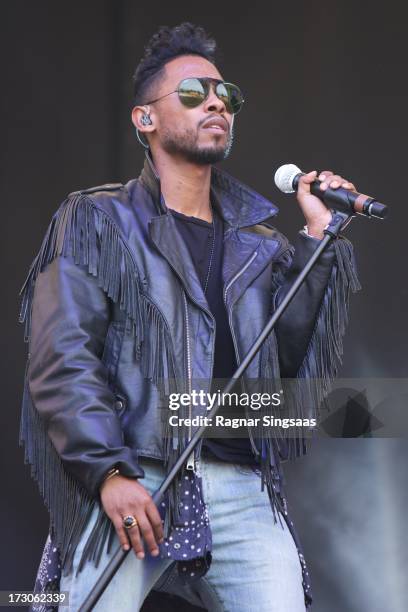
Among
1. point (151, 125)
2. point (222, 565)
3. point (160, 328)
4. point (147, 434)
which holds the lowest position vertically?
point (222, 565)

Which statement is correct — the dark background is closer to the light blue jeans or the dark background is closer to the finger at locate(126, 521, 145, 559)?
the light blue jeans

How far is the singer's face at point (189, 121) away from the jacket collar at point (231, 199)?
0.09m

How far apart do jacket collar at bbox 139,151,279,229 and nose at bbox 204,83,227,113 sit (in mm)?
208

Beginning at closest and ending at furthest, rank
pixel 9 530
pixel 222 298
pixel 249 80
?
pixel 222 298 < pixel 9 530 < pixel 249 80

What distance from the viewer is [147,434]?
8.34 ft

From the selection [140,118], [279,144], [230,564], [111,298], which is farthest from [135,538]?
[279,144]

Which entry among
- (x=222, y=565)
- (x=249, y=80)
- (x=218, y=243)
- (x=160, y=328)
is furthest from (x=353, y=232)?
(x=222, y=565)

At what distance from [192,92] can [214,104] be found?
2.7 inches

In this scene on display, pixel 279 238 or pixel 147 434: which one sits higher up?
pixel 279 238

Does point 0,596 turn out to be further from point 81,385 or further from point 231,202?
point 231,202

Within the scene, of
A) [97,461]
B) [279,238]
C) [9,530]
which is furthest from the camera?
[9,530]

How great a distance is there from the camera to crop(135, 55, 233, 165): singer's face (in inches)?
112

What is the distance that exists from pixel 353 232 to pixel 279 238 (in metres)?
0.65

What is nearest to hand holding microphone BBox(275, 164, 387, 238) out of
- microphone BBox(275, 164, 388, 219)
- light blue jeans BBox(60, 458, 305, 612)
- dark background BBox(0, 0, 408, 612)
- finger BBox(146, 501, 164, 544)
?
microphone BBox(275, 164, 388, 219)
